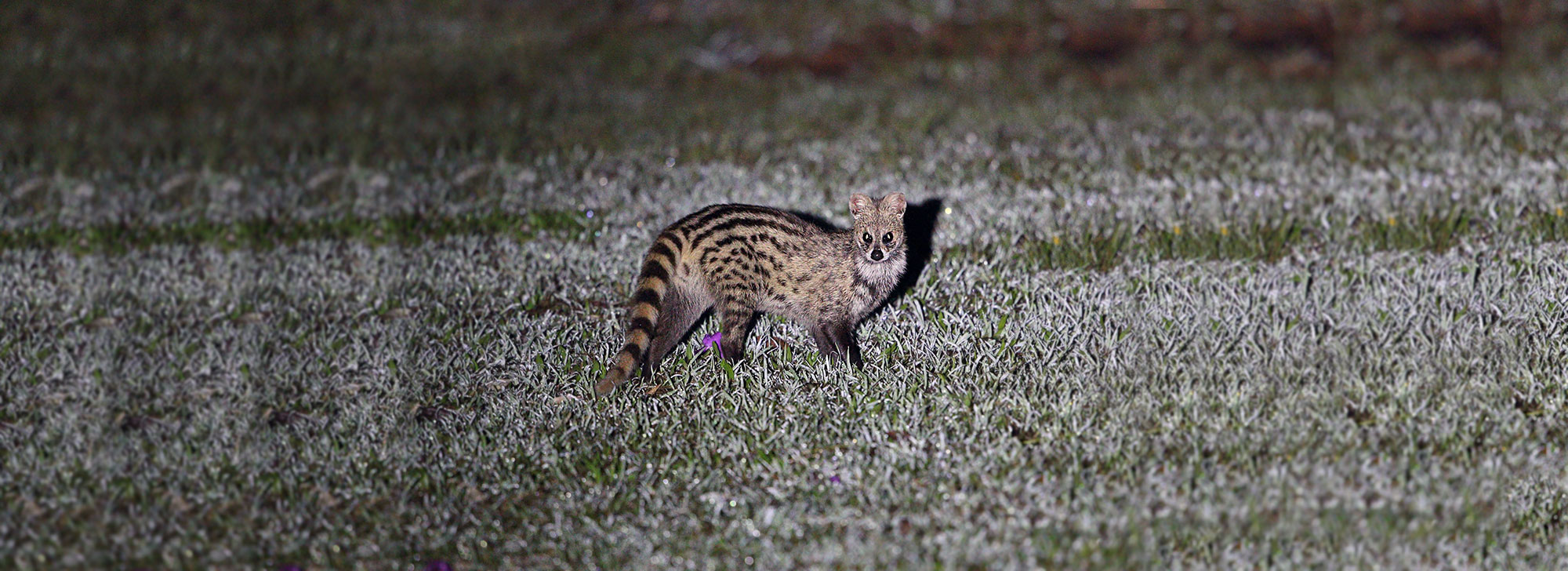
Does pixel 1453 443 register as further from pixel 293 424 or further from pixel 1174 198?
pixel 293 424

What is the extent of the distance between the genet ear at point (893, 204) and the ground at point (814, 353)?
807 millimetres

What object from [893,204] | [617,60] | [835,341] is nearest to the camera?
[893,204]

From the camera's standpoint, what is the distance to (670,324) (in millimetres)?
6223

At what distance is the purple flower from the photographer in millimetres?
6250

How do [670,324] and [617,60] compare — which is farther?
[617,60]

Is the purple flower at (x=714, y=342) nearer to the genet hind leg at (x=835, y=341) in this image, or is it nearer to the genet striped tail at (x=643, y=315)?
the genet striped tail at (x=643, y=315)

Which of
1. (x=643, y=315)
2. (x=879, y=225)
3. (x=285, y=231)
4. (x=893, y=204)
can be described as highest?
(x=893, y=204)

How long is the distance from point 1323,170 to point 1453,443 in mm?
4488

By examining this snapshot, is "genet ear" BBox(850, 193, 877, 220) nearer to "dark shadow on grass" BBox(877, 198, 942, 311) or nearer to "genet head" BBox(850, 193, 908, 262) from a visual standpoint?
"genet head" BBox(850, 193, 908, 262)

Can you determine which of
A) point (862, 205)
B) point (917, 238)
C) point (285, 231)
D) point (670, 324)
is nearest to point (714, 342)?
point (670, 324)

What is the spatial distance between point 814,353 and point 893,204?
96cm

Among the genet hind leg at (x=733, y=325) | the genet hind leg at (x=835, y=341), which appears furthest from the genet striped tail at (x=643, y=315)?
the genet hind leg at (x=835, y=341)

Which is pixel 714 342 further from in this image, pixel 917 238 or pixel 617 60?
pixel 617 60

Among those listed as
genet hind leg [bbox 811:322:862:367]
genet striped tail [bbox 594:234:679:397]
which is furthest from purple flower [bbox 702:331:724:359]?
genet hind leg [bbox 811:322:862:367]
